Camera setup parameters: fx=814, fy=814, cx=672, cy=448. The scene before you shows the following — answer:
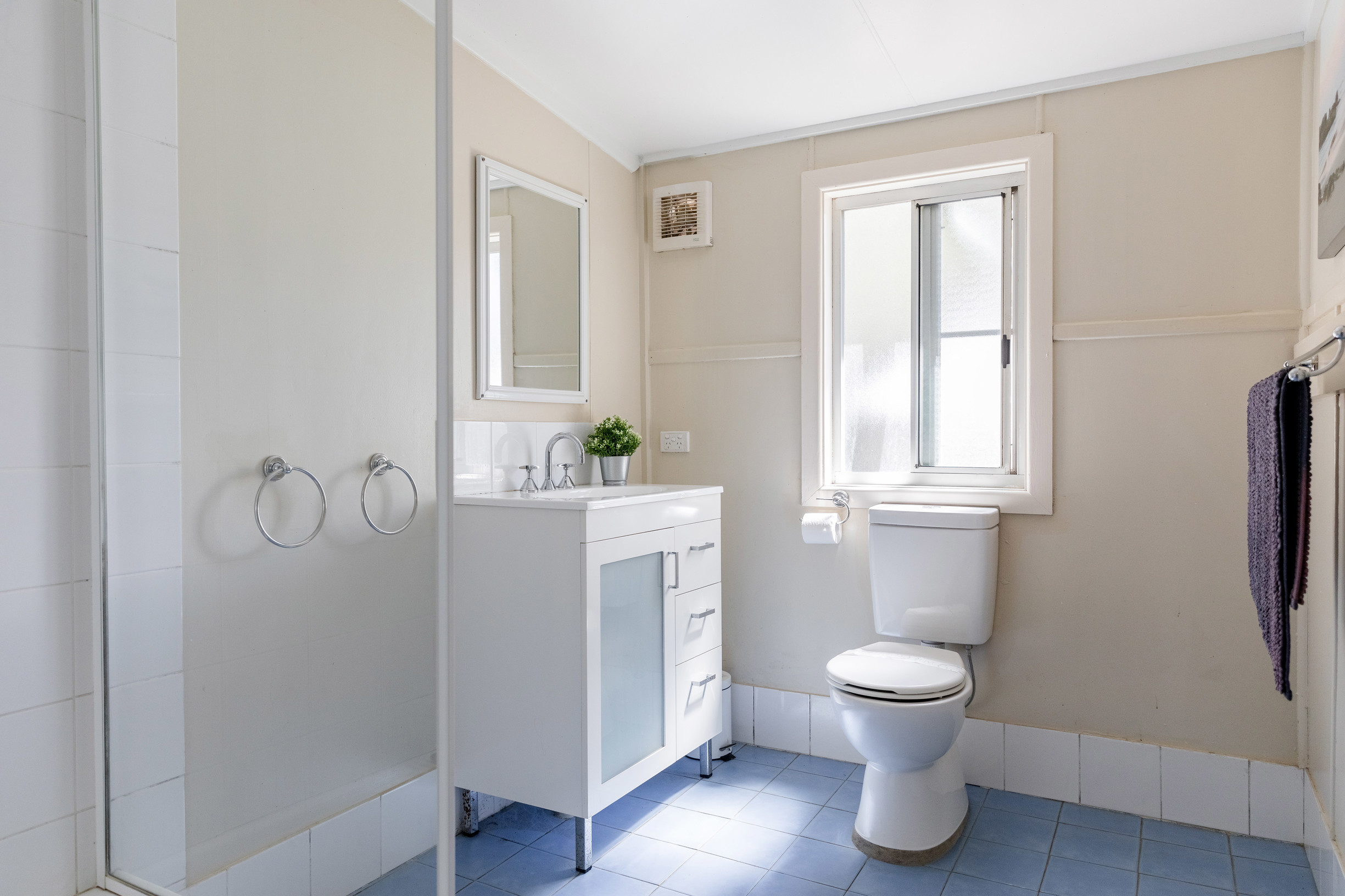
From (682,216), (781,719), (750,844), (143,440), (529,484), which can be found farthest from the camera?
(682,216)

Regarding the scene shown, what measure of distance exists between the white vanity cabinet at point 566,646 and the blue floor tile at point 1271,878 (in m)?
1.43

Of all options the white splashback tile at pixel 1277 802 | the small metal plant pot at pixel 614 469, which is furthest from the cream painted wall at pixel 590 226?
the white splashback tile at pixel 1277 802

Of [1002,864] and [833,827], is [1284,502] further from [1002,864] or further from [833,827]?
[833,827]

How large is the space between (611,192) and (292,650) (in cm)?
220

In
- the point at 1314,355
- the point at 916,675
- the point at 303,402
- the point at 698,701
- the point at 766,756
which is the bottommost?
the point at 766,756

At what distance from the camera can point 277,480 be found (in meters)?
1.05

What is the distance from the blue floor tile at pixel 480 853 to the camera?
2012mm

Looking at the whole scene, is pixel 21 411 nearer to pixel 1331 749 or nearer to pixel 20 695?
pixel 20 695

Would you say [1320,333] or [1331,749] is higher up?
[1320,333]

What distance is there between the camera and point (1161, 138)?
229cm

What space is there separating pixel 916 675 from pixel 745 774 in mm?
769

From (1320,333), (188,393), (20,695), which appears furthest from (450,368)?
(1320,333)

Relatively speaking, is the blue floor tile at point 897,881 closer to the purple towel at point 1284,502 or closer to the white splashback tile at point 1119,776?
the white splashback tile at point 1119,776

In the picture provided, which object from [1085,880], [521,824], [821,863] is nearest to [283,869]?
[521,824]
